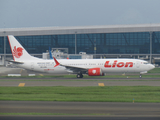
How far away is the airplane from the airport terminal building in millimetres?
52753

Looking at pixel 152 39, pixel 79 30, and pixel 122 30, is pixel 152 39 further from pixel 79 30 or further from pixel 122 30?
pixel 79 30

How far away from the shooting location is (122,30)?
9519cm

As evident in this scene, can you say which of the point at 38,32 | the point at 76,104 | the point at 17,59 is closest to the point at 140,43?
the point at 38,32

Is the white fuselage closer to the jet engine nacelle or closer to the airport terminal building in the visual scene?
the jet engine nacelle

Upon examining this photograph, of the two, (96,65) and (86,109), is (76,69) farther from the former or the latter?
(86,109)

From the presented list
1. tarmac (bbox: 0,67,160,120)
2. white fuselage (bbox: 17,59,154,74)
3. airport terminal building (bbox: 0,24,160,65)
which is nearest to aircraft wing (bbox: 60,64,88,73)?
white fuselage (bbox: 17,59,154,74)

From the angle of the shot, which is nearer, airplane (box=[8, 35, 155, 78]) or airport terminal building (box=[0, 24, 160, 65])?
airplane (box=[8, 35, 155, 78])

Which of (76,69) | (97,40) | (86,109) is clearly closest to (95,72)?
(76,69)

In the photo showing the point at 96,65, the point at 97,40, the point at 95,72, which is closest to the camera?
the point at 95,72

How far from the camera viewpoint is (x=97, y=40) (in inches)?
3942

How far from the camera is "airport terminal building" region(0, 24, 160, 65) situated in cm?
9500

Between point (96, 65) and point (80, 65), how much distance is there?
2962 millimetres

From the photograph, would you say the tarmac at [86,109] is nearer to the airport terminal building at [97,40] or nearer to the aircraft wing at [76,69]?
the aircraft wing at [76,69]

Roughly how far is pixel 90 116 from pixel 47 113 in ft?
9.13
